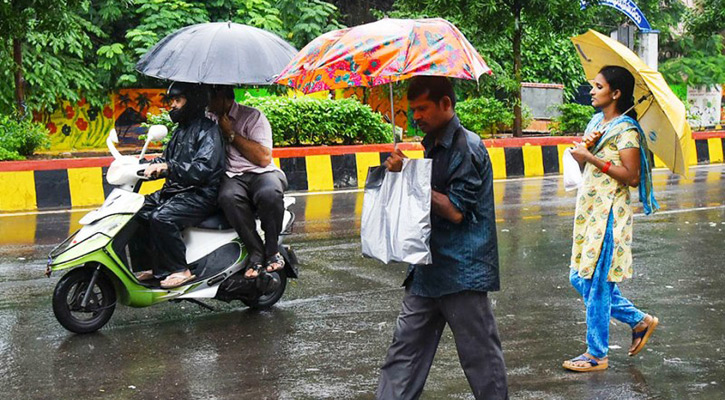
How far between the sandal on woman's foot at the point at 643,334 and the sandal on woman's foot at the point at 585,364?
25cm

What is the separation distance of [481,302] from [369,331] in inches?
91.0

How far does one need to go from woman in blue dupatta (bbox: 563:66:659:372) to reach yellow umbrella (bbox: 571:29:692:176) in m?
0.08

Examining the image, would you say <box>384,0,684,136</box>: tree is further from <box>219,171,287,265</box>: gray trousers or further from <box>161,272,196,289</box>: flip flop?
<box>161,272,196,289</box>: flip flop

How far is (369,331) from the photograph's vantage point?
6.36 m

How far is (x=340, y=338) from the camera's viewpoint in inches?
243

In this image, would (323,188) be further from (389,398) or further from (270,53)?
(389,398)

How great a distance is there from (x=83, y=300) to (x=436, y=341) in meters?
2.83

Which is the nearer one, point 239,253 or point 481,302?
point 481,302

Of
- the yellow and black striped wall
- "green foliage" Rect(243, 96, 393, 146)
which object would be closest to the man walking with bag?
the yellow and black striped wall

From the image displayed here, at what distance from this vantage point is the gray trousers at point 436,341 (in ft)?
13.5

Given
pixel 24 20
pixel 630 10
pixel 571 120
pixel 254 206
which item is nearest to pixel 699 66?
pixel 630 10

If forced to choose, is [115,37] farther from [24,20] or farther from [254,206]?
[254,206]

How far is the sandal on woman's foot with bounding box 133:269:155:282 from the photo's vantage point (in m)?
6.52

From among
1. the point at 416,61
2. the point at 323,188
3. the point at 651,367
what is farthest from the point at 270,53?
the point at 323,188
